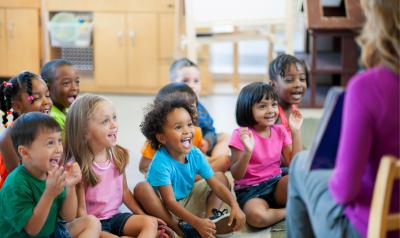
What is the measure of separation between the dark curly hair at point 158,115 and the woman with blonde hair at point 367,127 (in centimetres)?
91

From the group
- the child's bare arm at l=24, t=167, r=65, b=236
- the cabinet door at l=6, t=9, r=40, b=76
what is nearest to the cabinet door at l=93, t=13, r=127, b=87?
the cabinet door at l=6, t=9, r=40, b=76

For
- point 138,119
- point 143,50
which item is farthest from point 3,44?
point 138,119

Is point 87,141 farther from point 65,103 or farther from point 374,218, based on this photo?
point 374,218

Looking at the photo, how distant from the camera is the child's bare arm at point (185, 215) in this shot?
207 cm

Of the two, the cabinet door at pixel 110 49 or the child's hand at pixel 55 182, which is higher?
the cabinet door at pixel 110 49

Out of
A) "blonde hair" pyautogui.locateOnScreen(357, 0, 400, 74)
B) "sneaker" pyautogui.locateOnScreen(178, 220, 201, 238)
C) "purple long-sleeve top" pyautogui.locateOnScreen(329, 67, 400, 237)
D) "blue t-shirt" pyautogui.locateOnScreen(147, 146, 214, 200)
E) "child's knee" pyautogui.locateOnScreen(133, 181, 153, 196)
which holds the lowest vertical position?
"sneaker" pyautogui.locateOnScreen(178, 220, 201, 238)

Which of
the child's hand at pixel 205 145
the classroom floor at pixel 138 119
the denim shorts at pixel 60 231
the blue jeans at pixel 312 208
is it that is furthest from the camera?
the classroom floor at pixel 138 119

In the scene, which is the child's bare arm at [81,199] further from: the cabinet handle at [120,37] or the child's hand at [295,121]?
the cabinet handle at [120,37]

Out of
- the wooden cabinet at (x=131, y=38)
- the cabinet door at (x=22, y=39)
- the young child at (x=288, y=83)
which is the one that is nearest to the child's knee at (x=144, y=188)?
the young child at (x=288, y=83)

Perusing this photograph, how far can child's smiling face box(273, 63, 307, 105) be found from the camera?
2.54m

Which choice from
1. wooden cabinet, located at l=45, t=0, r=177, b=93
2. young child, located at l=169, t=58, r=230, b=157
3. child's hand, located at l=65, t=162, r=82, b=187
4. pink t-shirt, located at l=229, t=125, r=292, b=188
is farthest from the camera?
wooden cabinet, located at l=45, t=0, r=177, b=93

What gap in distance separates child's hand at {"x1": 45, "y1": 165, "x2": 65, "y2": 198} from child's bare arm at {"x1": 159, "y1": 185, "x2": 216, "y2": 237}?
531 millimetres

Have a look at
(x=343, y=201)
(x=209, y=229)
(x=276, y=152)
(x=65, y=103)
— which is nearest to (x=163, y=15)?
(x=65, y=103)

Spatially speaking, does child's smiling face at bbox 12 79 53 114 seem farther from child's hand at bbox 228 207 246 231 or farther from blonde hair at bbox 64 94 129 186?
child's hand at bbox 228 207 246 231
